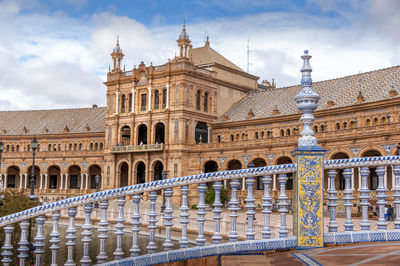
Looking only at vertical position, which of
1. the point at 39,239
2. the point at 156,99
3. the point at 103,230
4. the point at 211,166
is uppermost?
the point at 156,99

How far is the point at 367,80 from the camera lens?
43656 mm

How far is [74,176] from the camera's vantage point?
205 ft

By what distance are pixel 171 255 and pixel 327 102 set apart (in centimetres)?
3840

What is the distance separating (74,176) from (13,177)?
9239 millimetres

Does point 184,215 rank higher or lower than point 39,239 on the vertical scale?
higher

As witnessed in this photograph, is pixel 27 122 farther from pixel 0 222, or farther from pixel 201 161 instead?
pixel 0 222

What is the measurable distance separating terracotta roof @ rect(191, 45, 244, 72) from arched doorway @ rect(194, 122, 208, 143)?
21.3 ft

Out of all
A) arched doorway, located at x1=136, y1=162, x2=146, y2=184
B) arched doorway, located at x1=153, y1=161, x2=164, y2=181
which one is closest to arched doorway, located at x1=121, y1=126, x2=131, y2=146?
arched doorway, located at x1=136, y1=162, x2=146, y2=184

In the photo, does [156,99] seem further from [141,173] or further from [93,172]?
[93,172]

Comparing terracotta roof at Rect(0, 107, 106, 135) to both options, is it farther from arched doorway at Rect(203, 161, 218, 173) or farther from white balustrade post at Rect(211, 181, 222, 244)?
white balustrade post at Rect(211, 181, 222, 244)

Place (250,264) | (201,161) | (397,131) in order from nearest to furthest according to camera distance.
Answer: (250,264) → (397,131) → (201,161)

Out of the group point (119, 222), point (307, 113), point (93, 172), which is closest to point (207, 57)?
point (93, 172)

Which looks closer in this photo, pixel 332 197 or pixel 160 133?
pixel 332 197

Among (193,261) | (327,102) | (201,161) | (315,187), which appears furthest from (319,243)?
(201,161)
